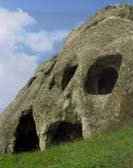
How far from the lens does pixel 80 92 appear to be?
3950cm

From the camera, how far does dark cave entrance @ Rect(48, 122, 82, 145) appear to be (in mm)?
40875

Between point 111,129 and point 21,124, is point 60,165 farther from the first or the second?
point 21,124

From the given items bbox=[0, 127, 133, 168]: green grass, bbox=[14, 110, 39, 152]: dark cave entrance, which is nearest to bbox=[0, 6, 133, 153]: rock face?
bbox=[14, 110, 39, 152]: dark cave entrance

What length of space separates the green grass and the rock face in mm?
3499

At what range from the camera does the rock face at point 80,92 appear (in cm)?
3762

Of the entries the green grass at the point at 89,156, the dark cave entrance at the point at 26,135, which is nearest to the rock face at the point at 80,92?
the dark cave entrance at the point at 26,135

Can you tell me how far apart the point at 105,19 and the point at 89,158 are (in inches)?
802

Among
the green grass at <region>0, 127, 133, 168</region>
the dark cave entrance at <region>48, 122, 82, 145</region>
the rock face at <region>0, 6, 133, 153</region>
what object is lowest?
the green grass at <region>0, 127, 133, 168</region>

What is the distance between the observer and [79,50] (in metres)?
43.0

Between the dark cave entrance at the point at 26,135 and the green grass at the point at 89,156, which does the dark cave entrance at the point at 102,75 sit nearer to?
the dark cave entrance at the point at 26,135

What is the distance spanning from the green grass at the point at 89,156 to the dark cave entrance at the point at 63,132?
6.50 meters

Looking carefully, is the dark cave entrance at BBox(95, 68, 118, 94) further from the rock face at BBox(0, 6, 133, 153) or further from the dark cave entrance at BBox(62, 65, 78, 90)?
the dark cave entrance at BBox(62, 65, 78, 90)

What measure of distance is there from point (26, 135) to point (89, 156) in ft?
60.3

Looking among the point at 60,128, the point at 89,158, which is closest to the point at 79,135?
the point at 60,128
